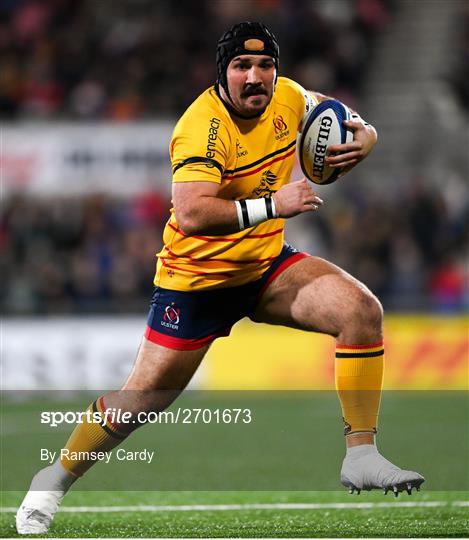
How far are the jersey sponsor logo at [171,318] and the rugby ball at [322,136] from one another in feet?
2.99

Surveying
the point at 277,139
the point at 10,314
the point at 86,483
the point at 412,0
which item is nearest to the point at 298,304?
the point at 277,139

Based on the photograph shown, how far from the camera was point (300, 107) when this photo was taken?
20.8 ft

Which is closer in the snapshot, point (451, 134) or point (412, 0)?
point (451, 134)

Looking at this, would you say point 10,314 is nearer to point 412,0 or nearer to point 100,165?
point 100,165

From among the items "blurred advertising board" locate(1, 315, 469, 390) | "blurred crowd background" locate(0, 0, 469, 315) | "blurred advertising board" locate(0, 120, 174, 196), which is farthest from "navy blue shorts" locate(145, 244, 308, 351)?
"blurred advertising board" locate(0, 120, 174, 196)

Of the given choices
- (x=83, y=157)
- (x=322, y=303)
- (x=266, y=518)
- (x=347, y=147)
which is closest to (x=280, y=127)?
(x=347, y=147)

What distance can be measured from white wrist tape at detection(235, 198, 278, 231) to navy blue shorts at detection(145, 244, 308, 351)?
1.78 feet

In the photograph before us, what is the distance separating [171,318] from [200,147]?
2.71 feet

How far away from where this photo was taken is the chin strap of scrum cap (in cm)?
589

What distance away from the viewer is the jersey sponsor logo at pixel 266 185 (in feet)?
20.0

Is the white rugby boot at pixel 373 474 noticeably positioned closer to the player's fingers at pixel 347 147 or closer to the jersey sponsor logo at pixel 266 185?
the jersey sponsor logo at pixel 266 185

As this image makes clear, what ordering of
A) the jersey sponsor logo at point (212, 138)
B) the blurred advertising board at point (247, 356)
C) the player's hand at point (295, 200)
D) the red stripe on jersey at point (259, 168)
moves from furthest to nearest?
the blurred advertising board at point (247, 356), the red stripe on jersey at point (259, 168), the jersey sponsor logo at point (212, 138), the player's hand at point (295, 200)

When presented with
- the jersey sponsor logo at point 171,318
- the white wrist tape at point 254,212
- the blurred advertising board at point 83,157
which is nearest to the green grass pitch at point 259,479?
the jersey sponsor logo at point 171,318

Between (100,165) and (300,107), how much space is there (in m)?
9.36
